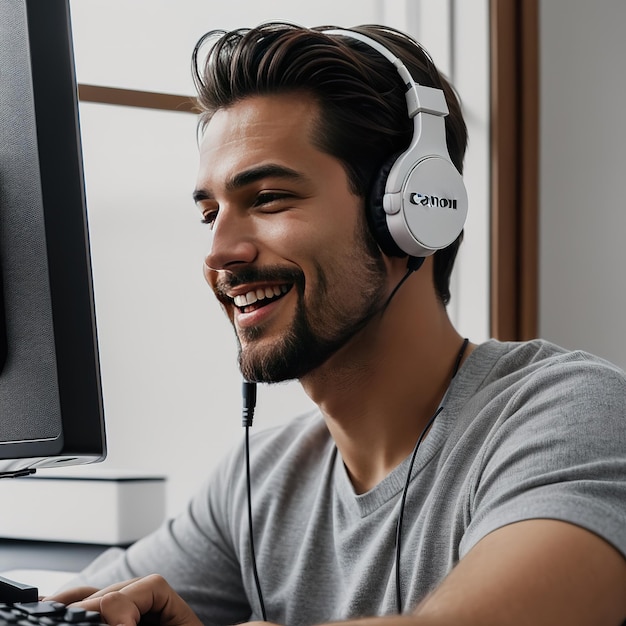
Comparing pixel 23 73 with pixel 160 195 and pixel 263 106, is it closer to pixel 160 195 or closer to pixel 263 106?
pixel 263 106

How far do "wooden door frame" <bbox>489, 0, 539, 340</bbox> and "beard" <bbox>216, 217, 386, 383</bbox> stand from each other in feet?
3.12

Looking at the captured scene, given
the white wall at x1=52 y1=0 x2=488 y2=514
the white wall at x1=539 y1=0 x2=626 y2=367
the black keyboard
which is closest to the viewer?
the black keyboard

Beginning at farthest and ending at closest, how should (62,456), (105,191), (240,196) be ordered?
1. (105,191)
2. (240,196)
3. (62,456)

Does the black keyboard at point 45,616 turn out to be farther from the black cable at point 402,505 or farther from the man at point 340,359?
A: the black cable at point 402,505

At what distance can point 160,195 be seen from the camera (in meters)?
1.64

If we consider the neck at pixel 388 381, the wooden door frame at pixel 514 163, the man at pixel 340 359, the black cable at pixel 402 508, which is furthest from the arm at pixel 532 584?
the wooden door frame at pixel 514 163

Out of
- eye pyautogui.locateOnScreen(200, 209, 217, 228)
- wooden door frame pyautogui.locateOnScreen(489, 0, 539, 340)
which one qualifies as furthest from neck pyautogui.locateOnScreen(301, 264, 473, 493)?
wooden door frame pyautogui.locateOnScreen(489, 0, 539, 340)

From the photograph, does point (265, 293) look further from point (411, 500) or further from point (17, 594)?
point (17, 594)

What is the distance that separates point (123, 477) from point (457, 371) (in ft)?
1.75

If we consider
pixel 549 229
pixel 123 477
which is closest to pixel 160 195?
pixel 123 477

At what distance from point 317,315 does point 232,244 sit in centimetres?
13

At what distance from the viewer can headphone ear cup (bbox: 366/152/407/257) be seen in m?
1.00

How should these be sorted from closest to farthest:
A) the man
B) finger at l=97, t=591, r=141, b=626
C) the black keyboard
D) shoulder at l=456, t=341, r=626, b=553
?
the black keyboard → shoulder at l=456, t=341, r=626, b=553 → finger at l=97, t=591, r=141, b=626 → the man

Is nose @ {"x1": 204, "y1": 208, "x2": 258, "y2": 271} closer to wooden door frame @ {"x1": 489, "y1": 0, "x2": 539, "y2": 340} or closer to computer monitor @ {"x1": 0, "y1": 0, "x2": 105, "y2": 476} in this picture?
computer monitor @ {"x1": 0, "y1": 0, "x2": 105, "y2": 476}
